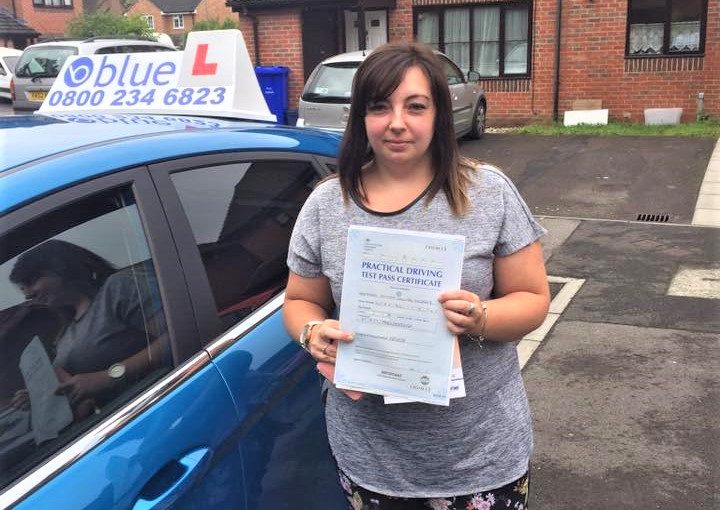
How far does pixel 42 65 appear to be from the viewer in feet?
53.8

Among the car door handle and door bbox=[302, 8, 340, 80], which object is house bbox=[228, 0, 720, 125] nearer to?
door bbox=[302, 8, 340, 80]

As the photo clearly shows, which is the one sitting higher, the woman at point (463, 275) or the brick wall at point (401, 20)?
the brick wall at point (401, 20)

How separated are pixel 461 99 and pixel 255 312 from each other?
1127 cm

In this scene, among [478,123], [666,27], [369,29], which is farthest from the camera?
[369,29]

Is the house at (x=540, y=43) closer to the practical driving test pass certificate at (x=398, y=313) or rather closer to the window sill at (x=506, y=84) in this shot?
the window sill at (x=506, y=84)

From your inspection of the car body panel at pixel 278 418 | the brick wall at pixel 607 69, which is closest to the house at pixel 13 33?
the brick wall at pixel 607 69

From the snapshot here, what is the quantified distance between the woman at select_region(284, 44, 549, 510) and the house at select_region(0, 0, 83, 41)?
44.2 metres

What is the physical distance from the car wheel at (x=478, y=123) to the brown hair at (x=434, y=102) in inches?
478

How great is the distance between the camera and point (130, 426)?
64.7 inches

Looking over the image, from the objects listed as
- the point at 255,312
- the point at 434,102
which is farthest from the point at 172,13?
the point at 434,102

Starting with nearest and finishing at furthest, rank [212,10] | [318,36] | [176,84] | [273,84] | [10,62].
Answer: [176,84] → [273,84] → [318,36] → [10,62] → [212,10]

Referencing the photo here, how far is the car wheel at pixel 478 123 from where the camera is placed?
13.8 meters

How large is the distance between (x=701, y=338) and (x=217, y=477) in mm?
4025

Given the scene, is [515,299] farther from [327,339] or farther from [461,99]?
[461,99]
